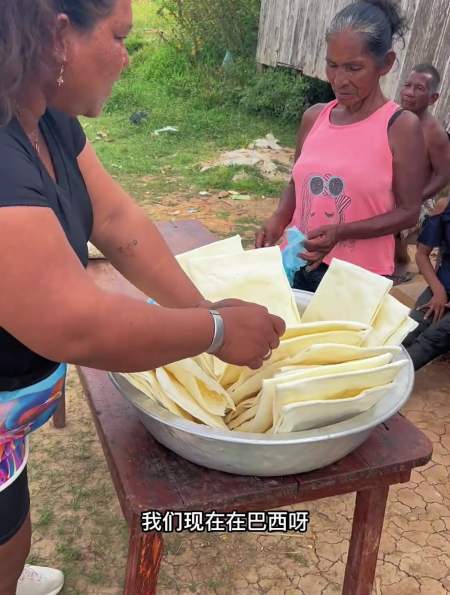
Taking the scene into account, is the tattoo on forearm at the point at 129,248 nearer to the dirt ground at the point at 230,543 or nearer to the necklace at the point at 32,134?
the necklace at the point at 32,134

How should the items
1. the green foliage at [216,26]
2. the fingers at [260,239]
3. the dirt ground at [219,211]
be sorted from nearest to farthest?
the fingers at [260,239] → the dirt ground at [219,211] → the green foliage at [216,26]

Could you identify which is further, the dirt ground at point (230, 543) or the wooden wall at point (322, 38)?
the wooden wall at point (322, 38)

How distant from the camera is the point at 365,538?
153 cm

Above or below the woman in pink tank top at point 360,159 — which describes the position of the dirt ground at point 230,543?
below

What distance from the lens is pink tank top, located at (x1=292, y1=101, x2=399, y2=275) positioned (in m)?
2.11

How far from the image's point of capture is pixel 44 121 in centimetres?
125

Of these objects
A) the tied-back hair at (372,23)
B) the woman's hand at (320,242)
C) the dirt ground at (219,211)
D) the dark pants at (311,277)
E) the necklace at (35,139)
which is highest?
the tied-back hair at (372,23)

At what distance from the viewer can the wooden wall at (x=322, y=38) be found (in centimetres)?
454

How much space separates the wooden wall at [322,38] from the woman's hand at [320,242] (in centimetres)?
282

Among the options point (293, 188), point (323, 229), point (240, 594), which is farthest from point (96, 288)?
point (293, 188)

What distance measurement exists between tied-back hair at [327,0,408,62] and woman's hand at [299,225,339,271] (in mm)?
612

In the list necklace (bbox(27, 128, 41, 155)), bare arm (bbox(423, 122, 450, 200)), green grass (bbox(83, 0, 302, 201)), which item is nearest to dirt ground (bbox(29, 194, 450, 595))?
necklace (bbox(27, 128, 41, 155))

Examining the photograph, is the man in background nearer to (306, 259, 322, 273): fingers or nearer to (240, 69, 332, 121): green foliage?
(306, 259, 322, 273): fingers

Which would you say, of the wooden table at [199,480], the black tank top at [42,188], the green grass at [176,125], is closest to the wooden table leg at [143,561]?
the wooden table at [199,480]
